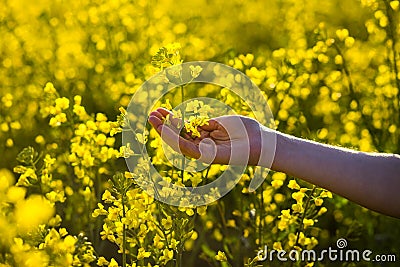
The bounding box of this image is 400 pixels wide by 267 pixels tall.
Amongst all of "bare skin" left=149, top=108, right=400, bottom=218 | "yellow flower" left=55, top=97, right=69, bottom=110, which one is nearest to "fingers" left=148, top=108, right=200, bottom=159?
"bare skin" left=149, top=108, right=400, bottom=218

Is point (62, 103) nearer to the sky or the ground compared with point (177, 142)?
nearer to the sky

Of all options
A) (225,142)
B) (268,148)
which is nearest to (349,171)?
(268,148)

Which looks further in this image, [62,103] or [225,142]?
[62,103]

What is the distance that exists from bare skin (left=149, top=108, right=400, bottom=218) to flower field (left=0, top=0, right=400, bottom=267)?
10 cm

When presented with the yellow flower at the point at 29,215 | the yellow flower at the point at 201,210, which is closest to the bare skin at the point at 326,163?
the yellow flower at the point at 201,210

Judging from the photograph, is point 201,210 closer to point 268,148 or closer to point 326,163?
point 268,148

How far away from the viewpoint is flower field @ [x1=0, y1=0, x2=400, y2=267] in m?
2.26

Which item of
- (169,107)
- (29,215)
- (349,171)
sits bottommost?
(29,215)

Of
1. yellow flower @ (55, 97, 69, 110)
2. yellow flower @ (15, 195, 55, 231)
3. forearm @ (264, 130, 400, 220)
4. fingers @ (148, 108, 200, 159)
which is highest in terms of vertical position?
yellow flower @ (55, 97, 69, 110)

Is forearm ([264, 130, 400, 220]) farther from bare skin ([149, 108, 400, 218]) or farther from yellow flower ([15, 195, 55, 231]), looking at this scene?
yellow flower ([15, 195, 55, 231])

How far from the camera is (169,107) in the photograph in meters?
2.21

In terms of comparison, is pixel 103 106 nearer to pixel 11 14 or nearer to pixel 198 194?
pixel 11 14

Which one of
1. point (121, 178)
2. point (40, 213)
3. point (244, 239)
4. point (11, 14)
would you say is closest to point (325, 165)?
point (121, 178)

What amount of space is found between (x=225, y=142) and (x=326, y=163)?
0.29 meters
